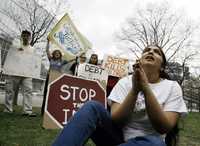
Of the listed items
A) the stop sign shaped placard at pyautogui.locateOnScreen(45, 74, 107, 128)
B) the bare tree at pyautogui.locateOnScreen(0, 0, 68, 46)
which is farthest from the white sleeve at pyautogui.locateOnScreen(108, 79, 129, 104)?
the bare tree at pyautogui.locateOnScreen(0, 0, 68, 46)

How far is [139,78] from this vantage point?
2719mm

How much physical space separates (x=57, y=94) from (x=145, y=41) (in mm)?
34640

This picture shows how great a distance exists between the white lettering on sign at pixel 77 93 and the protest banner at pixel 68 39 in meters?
3.21

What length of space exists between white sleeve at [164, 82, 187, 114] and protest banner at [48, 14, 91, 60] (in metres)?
5.13

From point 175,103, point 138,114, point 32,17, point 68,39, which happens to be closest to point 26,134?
point 138,114

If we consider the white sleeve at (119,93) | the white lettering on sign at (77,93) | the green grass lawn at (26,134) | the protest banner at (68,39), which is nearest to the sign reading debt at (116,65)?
the protest banner at (68,39)

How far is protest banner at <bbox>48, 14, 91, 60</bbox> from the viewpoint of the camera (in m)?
7.84

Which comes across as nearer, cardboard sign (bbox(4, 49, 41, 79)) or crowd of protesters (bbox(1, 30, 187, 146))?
crowd of protesters (bbox(1, 30, 187, 146))

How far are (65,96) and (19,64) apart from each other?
3.04m

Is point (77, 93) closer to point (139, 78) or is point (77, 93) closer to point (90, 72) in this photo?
point (139, 78)

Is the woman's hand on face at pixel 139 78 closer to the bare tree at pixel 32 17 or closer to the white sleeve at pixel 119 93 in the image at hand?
the white sleeve at pixel 119 93

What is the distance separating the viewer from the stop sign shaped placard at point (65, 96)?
441cm

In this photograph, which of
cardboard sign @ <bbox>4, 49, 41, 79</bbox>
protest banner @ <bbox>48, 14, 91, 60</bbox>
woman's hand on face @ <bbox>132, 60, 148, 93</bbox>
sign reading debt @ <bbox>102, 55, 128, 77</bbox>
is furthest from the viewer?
sign reading debt @ <bbox>102, 55, 128, 77</bbox>

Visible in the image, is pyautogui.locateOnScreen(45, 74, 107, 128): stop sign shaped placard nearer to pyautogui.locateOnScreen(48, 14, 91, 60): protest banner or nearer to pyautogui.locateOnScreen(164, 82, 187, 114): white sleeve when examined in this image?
pyautogui.locateOnScreen(164, 82, 187, 114): white sleeve
